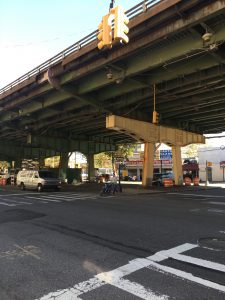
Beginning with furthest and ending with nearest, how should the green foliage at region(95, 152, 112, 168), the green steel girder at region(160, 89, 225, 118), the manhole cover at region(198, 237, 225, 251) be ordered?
the green foliage at region(95, 152, 112, 168) → the green steel girder at region(160, 89, 225, 118) → the manhole cover at region(198, 237, 225, 251)

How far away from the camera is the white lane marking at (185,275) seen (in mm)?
4566

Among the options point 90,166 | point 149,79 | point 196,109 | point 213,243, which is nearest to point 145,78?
point 149,79

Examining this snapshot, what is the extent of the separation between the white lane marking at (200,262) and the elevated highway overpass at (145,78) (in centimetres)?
981

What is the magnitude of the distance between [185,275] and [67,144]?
38.5m

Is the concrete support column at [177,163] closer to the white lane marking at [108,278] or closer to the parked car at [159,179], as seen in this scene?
the parked car at [159,179]

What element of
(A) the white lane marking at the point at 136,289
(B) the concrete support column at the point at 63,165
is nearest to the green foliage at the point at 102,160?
(B) the concrete support column at the point at 63,165

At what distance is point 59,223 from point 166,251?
15.1ft

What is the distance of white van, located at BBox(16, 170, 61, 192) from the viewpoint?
2717 centimetres

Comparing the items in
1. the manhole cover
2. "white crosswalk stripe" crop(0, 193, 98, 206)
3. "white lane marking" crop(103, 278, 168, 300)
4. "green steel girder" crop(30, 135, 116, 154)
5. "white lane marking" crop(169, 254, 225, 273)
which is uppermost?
"green steel girder" crop(30, 135, 116, 154)

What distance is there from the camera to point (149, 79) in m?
19.9

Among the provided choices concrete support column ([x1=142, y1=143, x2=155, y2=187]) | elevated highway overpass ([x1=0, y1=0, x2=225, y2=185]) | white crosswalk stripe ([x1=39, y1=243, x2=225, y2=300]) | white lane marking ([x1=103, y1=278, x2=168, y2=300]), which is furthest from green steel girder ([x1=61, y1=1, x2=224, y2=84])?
concrete support column ([x1=142, y1=143, x2=155, y2=187])

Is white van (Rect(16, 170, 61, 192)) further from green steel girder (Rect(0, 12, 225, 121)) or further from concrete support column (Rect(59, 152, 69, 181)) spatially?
concrete support column (Rect(59, 152, 69, 181))

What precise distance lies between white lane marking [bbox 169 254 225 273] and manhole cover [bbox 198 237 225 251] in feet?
3.08

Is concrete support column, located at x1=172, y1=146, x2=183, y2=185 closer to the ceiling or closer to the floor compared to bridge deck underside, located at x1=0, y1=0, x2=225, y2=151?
closer to the floor
